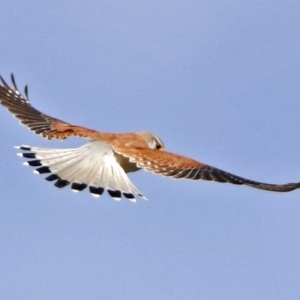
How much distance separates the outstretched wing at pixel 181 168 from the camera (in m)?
10.7

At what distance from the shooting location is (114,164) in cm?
1151

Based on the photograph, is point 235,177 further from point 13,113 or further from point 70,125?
point 13,113

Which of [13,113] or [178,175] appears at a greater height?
[13,113]

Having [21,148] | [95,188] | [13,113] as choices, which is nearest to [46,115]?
[13,113]

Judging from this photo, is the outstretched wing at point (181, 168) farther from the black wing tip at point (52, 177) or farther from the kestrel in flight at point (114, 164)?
the black wing tip at point (52, 177)

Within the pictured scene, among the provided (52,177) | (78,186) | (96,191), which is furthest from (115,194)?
(52,177)

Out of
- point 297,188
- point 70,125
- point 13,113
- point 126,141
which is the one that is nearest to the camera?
point 297,188

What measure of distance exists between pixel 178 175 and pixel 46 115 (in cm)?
343

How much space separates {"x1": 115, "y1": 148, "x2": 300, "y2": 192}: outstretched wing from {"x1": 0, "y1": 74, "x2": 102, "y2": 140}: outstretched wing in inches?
34.3

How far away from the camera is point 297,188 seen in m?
10.5

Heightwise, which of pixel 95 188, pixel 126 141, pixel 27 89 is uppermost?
pixel 27 89

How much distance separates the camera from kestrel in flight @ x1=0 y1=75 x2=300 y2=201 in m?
11.0

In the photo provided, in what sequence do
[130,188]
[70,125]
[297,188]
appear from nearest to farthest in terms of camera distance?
[297,188] → [130,188] → [70,125]

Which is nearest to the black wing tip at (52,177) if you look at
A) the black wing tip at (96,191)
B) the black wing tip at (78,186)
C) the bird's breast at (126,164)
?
the black wing tip at (78,186)
